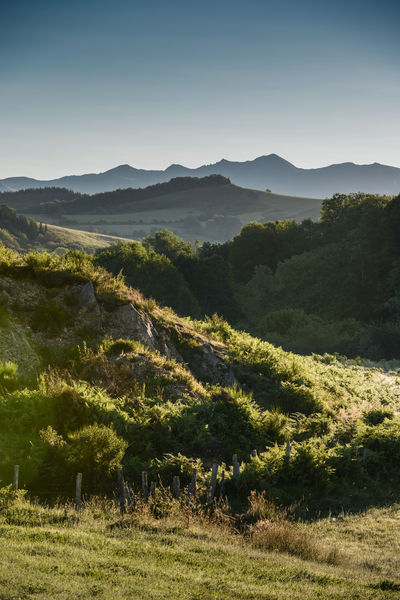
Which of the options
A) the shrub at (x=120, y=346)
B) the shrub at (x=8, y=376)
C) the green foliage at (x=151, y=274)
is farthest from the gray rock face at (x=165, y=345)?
the green foliage at (x=151, y=274)

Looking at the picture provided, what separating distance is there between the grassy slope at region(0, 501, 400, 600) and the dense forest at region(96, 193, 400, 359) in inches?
1744

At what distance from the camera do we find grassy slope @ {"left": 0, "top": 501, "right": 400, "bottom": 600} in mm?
7297

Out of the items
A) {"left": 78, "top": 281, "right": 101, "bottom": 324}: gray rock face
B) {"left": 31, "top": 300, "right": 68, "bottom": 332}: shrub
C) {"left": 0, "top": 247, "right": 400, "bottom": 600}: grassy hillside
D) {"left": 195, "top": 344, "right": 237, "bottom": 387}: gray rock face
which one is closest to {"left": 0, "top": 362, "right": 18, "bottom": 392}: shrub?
{"left": 0, "top": 247, "right": 400, "bottom": 600}: grassy hillside

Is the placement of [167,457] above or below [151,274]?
below

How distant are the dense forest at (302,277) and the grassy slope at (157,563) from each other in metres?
44.3

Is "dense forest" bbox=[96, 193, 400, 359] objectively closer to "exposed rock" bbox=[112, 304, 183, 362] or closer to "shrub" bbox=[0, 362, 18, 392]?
"exposed rock" bbox=[112, 304, 183, 362]

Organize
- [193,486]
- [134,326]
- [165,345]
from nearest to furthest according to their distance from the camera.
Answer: [193,486] → [134,326] → [165,345]

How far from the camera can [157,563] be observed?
8406 millimetres

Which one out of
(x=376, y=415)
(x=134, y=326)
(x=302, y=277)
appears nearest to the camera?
(x=134, y=326)

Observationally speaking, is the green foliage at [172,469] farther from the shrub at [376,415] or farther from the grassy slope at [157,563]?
the shrub at [376,415]

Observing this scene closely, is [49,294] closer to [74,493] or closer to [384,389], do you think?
[74,493]

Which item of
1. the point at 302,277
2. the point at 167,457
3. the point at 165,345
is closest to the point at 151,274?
the point at 302,277

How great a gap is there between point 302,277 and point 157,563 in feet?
224

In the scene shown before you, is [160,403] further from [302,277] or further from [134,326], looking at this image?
[302,277]
